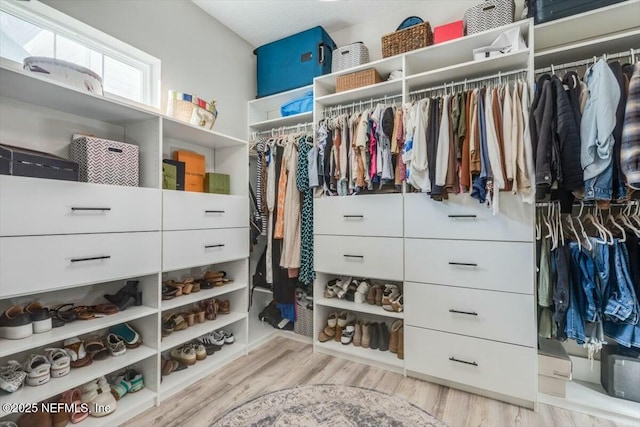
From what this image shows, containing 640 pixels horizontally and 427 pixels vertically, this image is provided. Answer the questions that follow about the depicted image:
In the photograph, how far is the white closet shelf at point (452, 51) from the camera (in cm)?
175

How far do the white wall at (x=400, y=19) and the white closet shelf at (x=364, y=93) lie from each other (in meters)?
0.50

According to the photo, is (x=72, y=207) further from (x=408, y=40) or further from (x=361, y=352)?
(x=408, y=40)

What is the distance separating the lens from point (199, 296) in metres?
1.98

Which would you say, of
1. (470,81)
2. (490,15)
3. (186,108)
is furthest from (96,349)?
(490,15)

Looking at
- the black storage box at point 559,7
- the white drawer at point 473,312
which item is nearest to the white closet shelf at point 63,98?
the white drawer at point 473,312

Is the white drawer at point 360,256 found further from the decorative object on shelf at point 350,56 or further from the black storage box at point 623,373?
the decorative object on shelf at point 350,56

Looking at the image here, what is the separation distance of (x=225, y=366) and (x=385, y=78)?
8.26 ft

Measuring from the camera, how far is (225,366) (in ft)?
6.97

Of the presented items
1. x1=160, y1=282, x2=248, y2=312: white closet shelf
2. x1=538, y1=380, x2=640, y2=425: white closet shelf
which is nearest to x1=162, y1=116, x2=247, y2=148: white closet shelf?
x1=160, y1=282, x2=248, y2=312: white closet shelf

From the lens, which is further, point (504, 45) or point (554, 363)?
point (504, 45)

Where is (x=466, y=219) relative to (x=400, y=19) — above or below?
below

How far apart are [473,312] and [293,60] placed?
2.43 metres

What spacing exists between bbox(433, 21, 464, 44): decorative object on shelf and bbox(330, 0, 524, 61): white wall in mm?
370

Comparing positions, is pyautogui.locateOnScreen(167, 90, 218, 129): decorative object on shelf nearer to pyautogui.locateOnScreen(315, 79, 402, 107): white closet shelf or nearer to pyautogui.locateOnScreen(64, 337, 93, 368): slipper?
pyautogui.locateOnScreen(315, 79, 402, 107): white closet shelf
